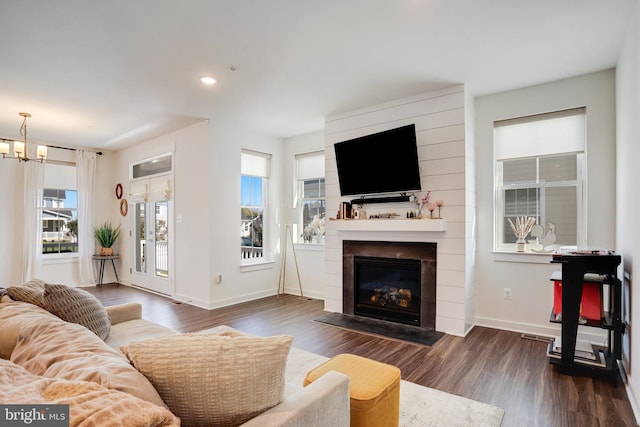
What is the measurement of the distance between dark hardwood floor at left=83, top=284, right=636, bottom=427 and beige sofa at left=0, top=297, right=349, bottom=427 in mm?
1601

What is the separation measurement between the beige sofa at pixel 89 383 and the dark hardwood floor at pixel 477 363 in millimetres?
1601

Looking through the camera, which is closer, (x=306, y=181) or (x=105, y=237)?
(x=306, y=181)

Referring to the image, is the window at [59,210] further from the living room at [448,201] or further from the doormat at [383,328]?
the doormat at [383,328]

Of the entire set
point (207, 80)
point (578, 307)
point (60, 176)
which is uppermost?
point (207, 80)

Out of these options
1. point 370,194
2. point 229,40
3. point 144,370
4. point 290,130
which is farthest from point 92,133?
point 144,370

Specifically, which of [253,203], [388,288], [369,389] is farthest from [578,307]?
[253,203]

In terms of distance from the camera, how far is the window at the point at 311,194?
5.56 meters

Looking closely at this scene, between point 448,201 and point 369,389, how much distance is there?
265cm

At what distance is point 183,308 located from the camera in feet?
15.7

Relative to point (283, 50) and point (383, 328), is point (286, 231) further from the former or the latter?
point (283, 50)

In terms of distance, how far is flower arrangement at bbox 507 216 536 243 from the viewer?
3.77 metres

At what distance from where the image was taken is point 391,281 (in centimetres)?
421

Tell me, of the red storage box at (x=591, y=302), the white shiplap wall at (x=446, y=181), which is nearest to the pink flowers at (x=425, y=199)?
the white shiplap wall at (x=446, y=181)

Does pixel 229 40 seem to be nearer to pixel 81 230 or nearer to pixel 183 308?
pixel 183 308
